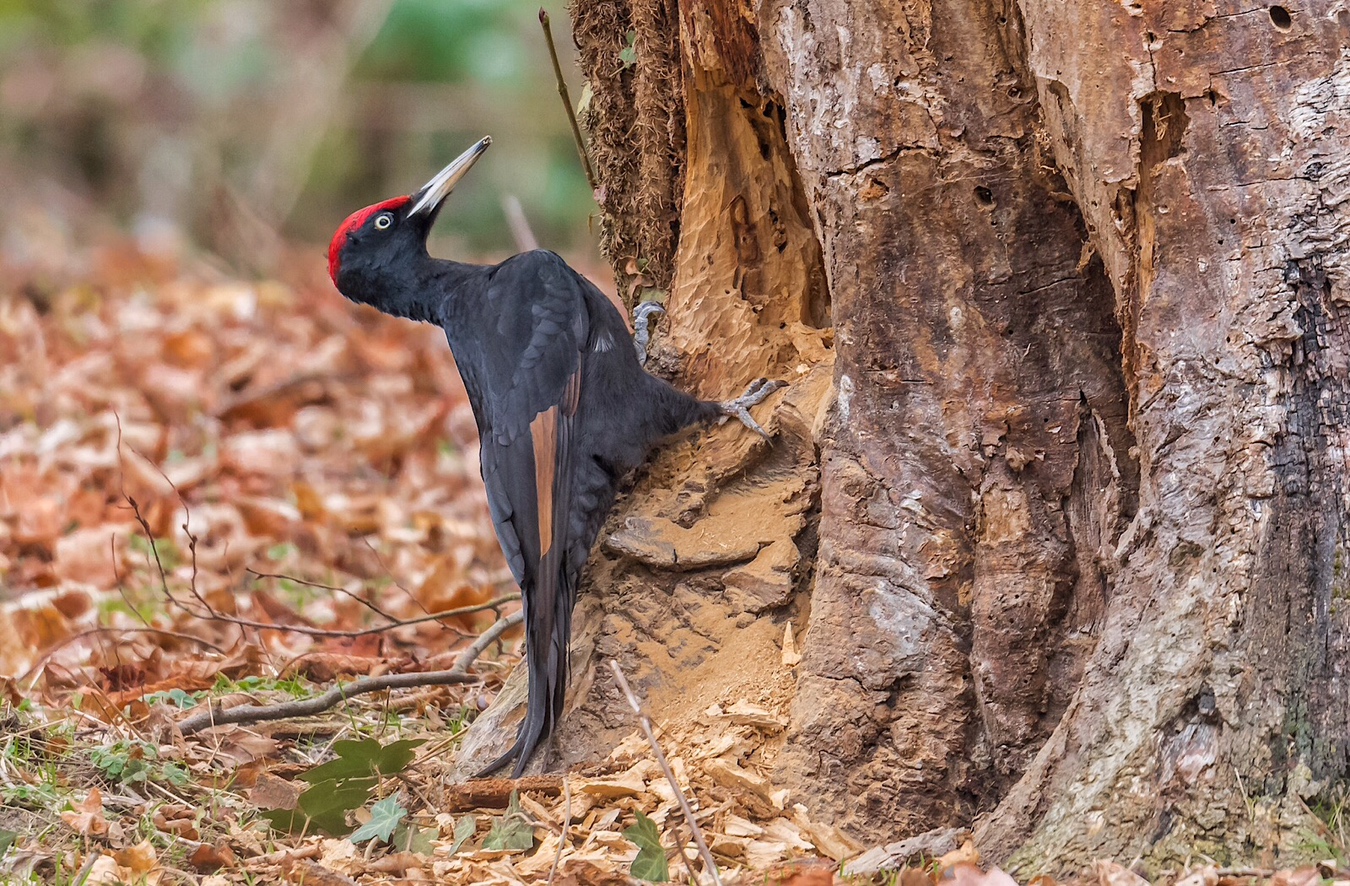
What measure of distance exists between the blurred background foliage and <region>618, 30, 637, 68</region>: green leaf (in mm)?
5671

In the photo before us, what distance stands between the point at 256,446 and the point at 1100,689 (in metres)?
4.10

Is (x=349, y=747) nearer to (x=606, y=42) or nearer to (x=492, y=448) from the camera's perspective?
(x=492, y=448)

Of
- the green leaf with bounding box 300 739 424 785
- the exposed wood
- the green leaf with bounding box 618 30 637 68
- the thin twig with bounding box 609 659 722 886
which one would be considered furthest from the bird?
the thin twig with bounding box 609 659 722 886

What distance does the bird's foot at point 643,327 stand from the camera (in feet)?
11.1

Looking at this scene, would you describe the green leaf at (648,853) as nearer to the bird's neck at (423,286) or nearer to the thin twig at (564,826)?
the thin twig at (564,826)

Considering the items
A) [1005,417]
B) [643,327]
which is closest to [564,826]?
[1005,417]

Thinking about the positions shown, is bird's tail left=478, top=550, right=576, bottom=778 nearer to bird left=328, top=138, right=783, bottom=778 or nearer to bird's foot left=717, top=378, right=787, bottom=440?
bird left=328, top=138, right=783, bottom=778

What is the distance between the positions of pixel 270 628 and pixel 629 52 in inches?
68.2

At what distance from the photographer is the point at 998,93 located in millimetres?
2352

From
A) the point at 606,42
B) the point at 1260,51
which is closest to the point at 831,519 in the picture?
the point at 1260,51

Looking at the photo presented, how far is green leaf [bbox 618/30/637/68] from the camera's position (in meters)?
3.25

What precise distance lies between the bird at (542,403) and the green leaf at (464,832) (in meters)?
0.25

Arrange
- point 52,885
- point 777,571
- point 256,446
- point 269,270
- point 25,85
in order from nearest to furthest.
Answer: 1. point 52,885
2. point 777,571
3. point 256,446
4. point 269,270
5. point 25,85

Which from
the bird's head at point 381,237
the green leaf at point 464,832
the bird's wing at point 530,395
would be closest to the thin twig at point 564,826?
the green leaf at point 464,832
